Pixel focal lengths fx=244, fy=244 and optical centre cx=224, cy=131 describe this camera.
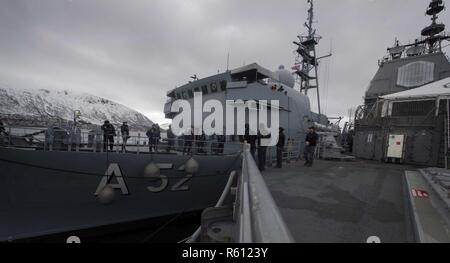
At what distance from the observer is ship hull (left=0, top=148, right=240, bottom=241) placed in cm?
559

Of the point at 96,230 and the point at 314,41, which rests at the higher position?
the point at 314,41

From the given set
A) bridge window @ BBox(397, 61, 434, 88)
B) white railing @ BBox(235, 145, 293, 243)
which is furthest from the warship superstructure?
white railing @ BBox(235, 145, 293, 243)

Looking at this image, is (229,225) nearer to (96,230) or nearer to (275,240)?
(275,240)

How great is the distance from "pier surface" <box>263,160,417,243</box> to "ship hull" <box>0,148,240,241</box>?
10.6 feet

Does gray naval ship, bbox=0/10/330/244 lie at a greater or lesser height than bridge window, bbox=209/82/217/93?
lesser

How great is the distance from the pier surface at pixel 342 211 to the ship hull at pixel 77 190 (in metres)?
3.24

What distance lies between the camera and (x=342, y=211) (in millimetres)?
3939

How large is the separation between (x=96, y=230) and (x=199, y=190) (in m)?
3.08

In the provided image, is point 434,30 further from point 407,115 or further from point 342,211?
point 342,211

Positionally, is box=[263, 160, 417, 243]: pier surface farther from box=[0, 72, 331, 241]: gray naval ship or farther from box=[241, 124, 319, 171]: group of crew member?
box=[0, 72, 331, 241]: gray naval ship

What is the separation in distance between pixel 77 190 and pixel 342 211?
234 inches
